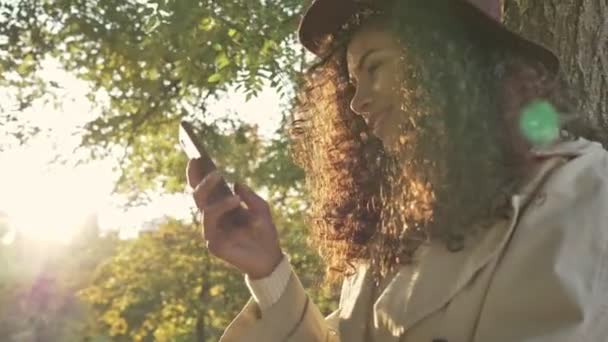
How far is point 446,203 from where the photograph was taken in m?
1.76

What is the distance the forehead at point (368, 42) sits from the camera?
1.87 meters

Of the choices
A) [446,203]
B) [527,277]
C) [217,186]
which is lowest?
[527,277]

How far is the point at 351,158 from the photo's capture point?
85.7 inches

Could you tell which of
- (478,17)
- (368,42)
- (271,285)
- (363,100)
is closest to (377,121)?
(363,100)

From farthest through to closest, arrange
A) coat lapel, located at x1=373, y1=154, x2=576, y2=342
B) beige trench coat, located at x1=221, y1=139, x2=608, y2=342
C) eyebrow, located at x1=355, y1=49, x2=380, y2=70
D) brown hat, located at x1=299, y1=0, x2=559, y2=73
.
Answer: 1. eyebrow, located at x1=355, y1=49, x2=380, y2=70
2. brown hat, located at x1=299, y1=0, x2=559, y2=73
3. coat lapel, located at x1=373, y1=154, x2=576, y2=342
4. beige trench coat, located at x1=221, y1=139, x2=608, y2=342

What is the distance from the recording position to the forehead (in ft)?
6.15

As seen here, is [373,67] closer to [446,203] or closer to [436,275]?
[446,203]

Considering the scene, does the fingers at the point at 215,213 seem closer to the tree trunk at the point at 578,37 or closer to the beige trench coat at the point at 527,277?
the beige trench coat at the point at 527,277

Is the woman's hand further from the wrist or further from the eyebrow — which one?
the eyebrow

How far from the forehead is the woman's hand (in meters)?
0.32

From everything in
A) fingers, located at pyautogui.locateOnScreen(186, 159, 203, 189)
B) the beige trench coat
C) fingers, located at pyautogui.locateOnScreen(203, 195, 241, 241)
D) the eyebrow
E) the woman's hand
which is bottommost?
the beige trench coat

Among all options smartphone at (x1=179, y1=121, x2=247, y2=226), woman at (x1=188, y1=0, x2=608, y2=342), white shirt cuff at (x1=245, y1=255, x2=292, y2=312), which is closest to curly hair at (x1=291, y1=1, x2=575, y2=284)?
woman at (x1=188, y1=0, x2=608, y2=342)

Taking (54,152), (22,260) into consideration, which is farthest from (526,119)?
Answer: (22,260)

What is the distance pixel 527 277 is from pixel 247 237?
57cm
